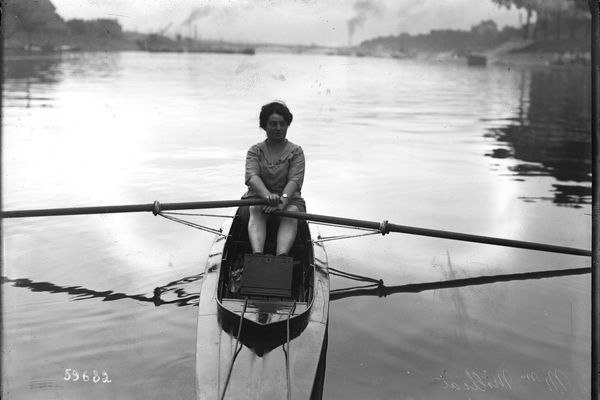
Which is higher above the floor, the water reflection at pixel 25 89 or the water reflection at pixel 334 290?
the water reflection at pixel 25 89

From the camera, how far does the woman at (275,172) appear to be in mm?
6910

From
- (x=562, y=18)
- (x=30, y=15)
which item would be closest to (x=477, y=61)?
(x=562, y=18)

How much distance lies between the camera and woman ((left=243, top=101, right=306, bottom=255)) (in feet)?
22.7

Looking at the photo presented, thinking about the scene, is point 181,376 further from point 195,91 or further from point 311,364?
point 195,91

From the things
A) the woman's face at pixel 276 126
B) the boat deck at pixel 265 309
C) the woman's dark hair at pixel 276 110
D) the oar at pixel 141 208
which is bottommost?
the boat deck at pixel 265 309

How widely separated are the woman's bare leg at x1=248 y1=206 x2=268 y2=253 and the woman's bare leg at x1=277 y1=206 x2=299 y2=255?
0.17 metres

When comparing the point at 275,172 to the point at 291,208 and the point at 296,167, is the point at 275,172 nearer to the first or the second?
the point at 296,167

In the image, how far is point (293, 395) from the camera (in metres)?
4.81

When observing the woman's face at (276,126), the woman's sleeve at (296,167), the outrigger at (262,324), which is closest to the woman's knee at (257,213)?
the outrigger at (262,324)

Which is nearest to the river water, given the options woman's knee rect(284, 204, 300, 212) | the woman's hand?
woman's knee rect(284, 204, 300, 212)

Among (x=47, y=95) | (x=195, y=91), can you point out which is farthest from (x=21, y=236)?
(x=195, y=91)

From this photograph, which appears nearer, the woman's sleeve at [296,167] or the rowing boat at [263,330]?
the rowing boat at [263,330]

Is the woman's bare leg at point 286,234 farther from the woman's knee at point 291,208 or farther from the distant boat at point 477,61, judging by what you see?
the distant boat at point 477,61
